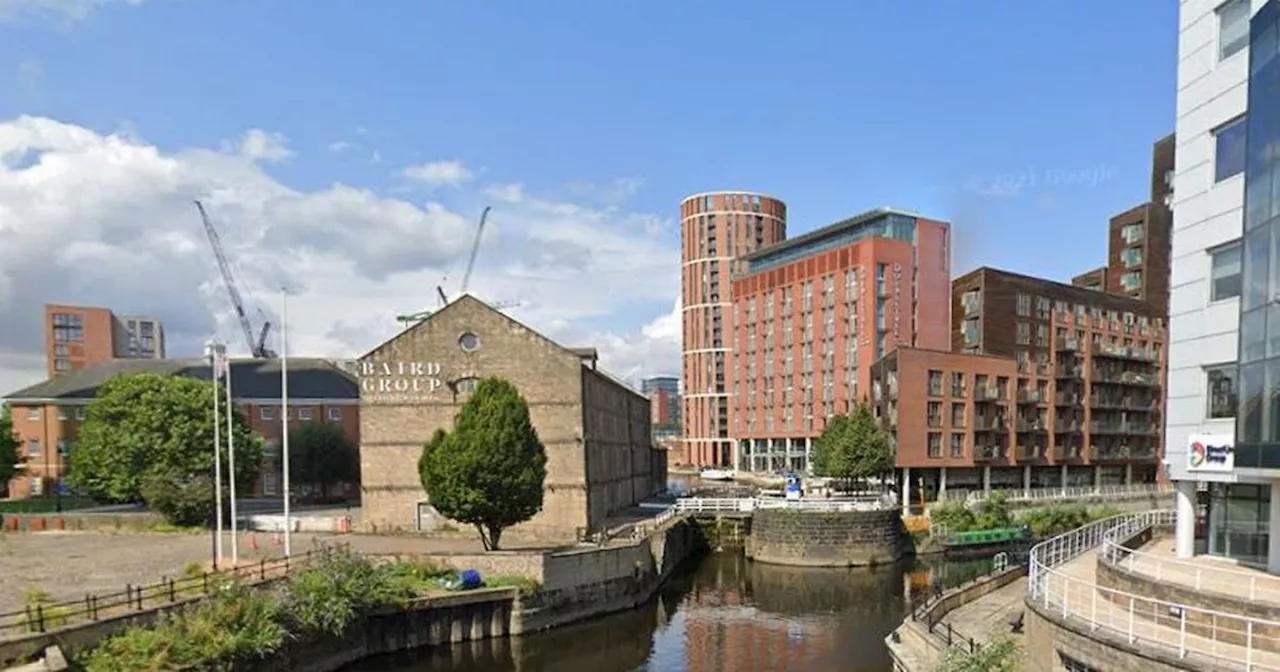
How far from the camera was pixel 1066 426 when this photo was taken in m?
81.1

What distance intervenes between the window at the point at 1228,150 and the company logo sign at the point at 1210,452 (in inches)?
316

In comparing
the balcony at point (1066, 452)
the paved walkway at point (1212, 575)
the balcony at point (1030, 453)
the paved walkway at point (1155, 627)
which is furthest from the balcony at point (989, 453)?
the paved walkway at point (1155, 627)

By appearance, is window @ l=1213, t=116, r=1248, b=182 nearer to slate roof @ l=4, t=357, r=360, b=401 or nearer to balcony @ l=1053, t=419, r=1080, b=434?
balcony @ l=1053, t=419, r=1080, b=434

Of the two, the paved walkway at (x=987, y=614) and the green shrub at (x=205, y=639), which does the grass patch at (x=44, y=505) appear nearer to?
the green shrub at (x=205, y=639)

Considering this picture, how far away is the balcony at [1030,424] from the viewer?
7719 cm

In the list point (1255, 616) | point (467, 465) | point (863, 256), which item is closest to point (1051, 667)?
point (1255, 616)

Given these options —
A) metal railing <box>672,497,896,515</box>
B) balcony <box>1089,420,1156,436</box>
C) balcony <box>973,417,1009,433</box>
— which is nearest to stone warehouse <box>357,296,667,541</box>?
metal railing <box>672,497,896,515</box>

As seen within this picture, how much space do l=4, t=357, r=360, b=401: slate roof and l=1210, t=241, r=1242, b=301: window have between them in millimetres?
67469

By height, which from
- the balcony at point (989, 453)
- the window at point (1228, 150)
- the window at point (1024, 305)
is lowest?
the balcony at point (989, 453)

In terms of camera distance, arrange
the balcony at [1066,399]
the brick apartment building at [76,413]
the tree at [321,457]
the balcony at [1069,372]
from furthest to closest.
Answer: the balcony at [1069,372]
the balcony at [1066,399]
the brick apartment building at [76,413]
the tree at [321,457]

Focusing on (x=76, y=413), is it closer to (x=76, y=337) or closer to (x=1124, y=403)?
(x=76, y=337)

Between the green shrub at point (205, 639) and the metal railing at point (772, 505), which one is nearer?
the green shrub at point (205, 639)

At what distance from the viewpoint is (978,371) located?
73.9 meters

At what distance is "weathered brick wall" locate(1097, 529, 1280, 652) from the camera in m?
15.1
